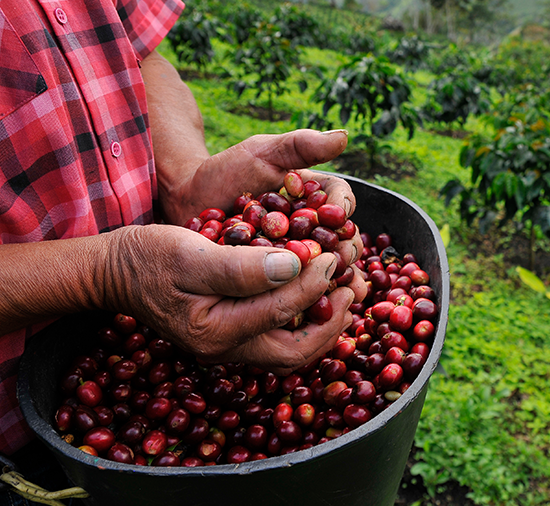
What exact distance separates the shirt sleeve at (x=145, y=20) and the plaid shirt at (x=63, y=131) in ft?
1.48

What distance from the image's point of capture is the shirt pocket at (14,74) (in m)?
1.39

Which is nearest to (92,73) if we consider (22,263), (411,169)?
(22,263)

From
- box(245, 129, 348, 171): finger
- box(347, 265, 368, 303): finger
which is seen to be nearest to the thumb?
box(347, 265, 368, 303): finger

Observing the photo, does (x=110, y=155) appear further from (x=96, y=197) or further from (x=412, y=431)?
(x=412, y=431)

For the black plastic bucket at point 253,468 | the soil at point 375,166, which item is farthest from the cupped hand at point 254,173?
the soil at point 375,166

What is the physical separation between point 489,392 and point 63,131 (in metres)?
3.47

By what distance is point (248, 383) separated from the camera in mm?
1769

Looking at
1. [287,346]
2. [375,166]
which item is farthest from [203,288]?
[375,166]

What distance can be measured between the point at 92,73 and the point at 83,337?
Answer: 42.4 inches

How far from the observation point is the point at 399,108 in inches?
257

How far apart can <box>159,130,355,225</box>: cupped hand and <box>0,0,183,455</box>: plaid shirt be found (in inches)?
9.6

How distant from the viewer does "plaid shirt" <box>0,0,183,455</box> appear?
1434 millimetres

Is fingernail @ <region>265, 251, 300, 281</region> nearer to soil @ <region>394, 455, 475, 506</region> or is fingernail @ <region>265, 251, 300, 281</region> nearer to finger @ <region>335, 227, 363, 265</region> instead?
finger @ <region>335, 227, 363, 265</region>

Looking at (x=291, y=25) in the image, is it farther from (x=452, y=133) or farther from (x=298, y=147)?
(x=298, y=147)
